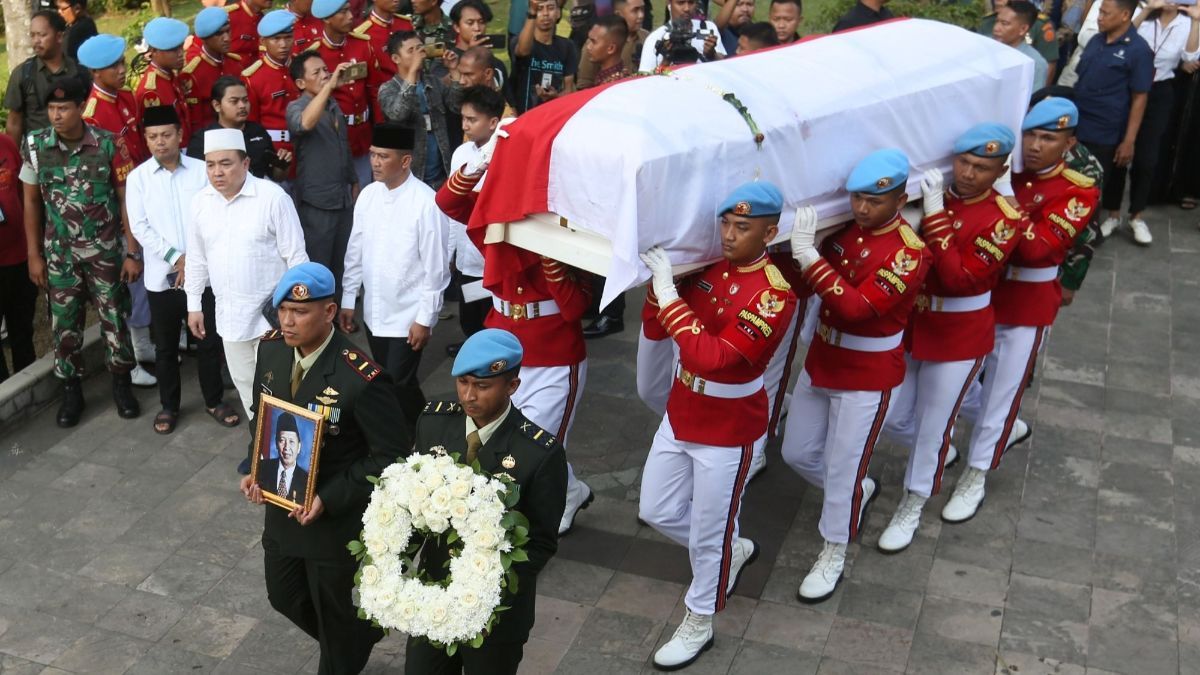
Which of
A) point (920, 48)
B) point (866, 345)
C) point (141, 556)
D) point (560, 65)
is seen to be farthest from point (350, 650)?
point (560, 65)

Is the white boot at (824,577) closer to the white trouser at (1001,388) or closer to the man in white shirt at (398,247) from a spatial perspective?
the white trouser at (1001,388)

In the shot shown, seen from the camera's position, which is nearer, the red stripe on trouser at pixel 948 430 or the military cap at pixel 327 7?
the red stripe on trouser at pixel 948 430

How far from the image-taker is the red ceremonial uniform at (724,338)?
14.9 ft

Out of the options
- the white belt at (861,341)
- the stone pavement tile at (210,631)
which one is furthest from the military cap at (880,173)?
the stone pavement tile at (210,631)

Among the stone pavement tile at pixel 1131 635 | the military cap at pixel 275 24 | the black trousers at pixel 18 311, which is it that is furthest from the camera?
the military cap at pixel 275 24

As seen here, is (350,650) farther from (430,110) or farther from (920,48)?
(430,110)

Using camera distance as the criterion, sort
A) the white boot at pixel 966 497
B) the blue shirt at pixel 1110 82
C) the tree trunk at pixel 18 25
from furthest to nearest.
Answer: the tree trunk at pixel 18 25 → the blue shirt at pixel 1110 82 → the white boot at pixel 966 497

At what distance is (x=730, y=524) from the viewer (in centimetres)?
498

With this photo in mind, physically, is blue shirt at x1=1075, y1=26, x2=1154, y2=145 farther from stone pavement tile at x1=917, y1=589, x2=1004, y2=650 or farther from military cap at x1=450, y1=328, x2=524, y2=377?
military cap at x1=450, y1=328, x2=524, y2=377

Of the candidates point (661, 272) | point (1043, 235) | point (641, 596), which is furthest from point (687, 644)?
point (1043, 235)

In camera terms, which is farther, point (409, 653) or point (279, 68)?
point (279, 68)

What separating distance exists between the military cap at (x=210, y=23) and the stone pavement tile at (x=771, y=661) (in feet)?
16.3

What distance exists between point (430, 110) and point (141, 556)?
11.3 ft

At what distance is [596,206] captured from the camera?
181 inches
